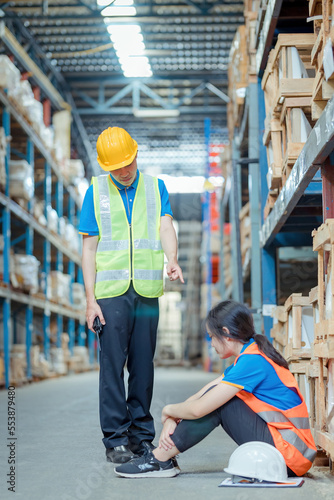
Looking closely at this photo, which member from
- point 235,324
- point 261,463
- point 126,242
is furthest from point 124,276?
point 261,463

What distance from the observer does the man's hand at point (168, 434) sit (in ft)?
9.20

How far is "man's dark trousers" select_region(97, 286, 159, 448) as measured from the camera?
3414 millimetres

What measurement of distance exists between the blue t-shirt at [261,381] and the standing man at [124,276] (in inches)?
33.4

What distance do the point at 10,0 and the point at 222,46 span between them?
5.19m

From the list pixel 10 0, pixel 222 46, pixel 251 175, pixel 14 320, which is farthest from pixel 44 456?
pixel 222 46

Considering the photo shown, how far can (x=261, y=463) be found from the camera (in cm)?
264

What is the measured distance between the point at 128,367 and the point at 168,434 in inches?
31.1

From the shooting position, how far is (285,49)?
15.0ft

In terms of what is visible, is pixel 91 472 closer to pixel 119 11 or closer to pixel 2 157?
pixel 2 157

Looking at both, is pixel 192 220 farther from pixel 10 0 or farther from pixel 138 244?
pixel 138 244

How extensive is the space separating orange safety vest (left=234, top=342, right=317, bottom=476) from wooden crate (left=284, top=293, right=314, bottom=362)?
117 cm

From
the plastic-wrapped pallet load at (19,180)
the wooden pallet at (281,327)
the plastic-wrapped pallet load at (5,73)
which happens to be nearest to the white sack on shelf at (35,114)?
the plastic-wrapped pallet load at (19,180)

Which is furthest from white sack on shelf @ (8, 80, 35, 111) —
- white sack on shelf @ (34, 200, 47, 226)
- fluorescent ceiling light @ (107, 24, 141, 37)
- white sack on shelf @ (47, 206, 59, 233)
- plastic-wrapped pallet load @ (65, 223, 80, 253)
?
plastic-wrapped pallet load @ (65, 223, 80, 253)

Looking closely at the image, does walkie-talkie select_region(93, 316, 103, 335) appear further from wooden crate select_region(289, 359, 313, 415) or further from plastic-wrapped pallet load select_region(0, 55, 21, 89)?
plastic-wrapped pallet load select_region(0, 55, 21, 89)
